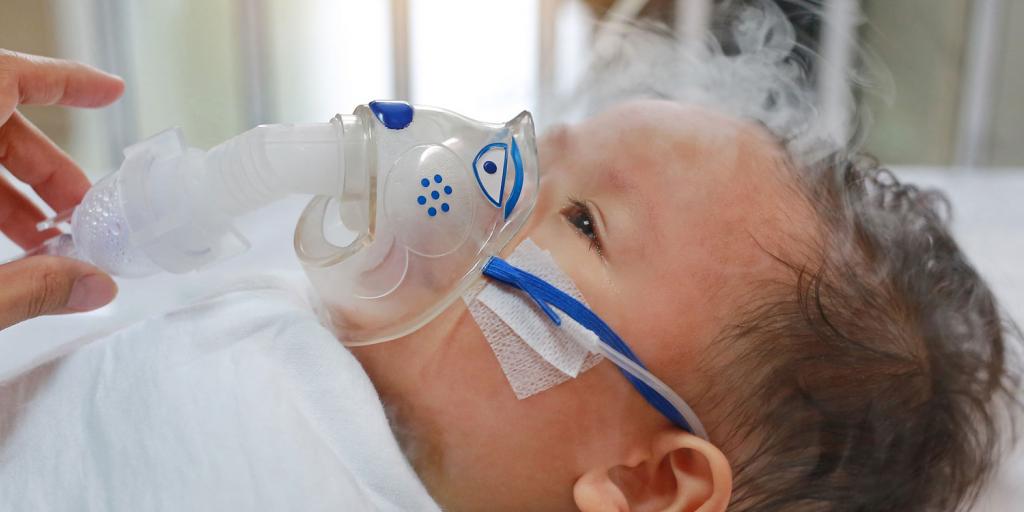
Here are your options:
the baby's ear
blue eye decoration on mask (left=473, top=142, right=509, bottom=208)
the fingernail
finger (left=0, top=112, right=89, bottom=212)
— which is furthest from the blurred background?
the baby's ear

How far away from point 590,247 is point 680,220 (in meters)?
0.10

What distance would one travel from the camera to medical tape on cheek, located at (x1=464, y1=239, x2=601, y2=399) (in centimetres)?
81

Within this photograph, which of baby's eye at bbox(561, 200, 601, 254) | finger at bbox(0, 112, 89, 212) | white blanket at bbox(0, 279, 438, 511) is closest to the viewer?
white blanket at bbox(0, 279, 438, 511)

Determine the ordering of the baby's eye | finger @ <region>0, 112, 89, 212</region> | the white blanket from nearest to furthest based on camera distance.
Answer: the white blanket < the baby's eye < finger @ <region>0, 112, 89, 212</region>

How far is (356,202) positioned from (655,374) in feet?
1.13

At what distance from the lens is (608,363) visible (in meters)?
0.82

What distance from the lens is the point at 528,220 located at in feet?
2.74

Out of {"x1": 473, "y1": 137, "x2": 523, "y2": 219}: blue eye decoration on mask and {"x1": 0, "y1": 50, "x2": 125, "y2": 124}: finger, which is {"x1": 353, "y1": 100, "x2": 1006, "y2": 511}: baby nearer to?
{"x1": 473, "y1": 137, "x2": 523, "y2": 219}: blue eye decoration on mask

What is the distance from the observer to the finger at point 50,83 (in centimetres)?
85

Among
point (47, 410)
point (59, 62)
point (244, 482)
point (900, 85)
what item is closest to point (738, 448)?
point (244, 482)

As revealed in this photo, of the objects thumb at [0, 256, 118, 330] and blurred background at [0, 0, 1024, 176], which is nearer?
thumb at [0, 256, 118, 330]

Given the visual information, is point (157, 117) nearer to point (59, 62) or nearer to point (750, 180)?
point (59, 62)

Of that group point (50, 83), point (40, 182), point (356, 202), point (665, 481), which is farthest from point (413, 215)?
point (40, 182)

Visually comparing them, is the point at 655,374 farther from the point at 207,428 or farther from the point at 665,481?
the point at 207,428
